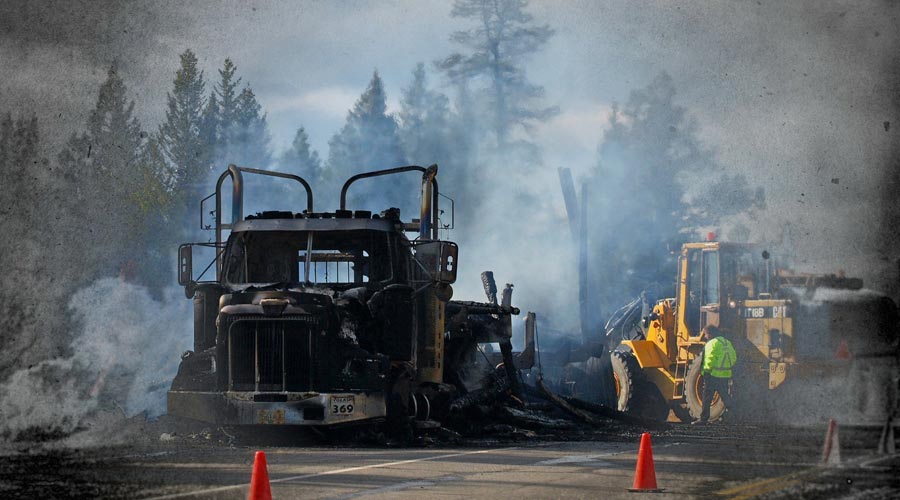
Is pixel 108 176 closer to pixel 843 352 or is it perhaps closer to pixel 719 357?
pixel 719 357

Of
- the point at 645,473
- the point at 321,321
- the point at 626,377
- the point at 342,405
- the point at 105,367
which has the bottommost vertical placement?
the point at 645,473

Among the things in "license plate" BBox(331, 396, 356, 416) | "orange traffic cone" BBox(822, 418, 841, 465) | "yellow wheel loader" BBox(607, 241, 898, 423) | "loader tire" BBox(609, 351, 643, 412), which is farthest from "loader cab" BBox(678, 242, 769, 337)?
"license plate" BBox(331, 396, 356, 416)

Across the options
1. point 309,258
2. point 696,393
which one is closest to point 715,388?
point 696,393

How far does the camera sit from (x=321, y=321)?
1633cm

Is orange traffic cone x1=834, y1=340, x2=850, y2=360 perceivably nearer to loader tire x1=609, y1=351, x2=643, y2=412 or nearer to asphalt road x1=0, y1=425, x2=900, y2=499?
loader tire x1=609, y1=351, x2=643, y2=412

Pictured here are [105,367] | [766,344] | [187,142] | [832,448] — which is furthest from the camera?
[187,142]

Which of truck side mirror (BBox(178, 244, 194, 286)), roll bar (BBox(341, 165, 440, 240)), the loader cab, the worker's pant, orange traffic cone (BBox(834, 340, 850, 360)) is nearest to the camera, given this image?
roll bar (BBox(341, 165, 440, 240))

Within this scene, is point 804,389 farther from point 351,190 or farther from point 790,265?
point 351,190

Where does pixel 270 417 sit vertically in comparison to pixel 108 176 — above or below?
below

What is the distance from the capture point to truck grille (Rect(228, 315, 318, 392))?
16.3 m

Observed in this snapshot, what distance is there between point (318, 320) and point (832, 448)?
6224mm

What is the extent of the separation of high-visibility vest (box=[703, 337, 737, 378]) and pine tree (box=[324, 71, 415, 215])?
15.9 metres

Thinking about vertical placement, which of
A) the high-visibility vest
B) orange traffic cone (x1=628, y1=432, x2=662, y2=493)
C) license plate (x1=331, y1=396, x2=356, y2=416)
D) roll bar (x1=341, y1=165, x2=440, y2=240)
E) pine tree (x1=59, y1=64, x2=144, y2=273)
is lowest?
orange traffic cone (x1=628, y1=432, x2=662, y2=493)

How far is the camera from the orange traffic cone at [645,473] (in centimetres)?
1145
